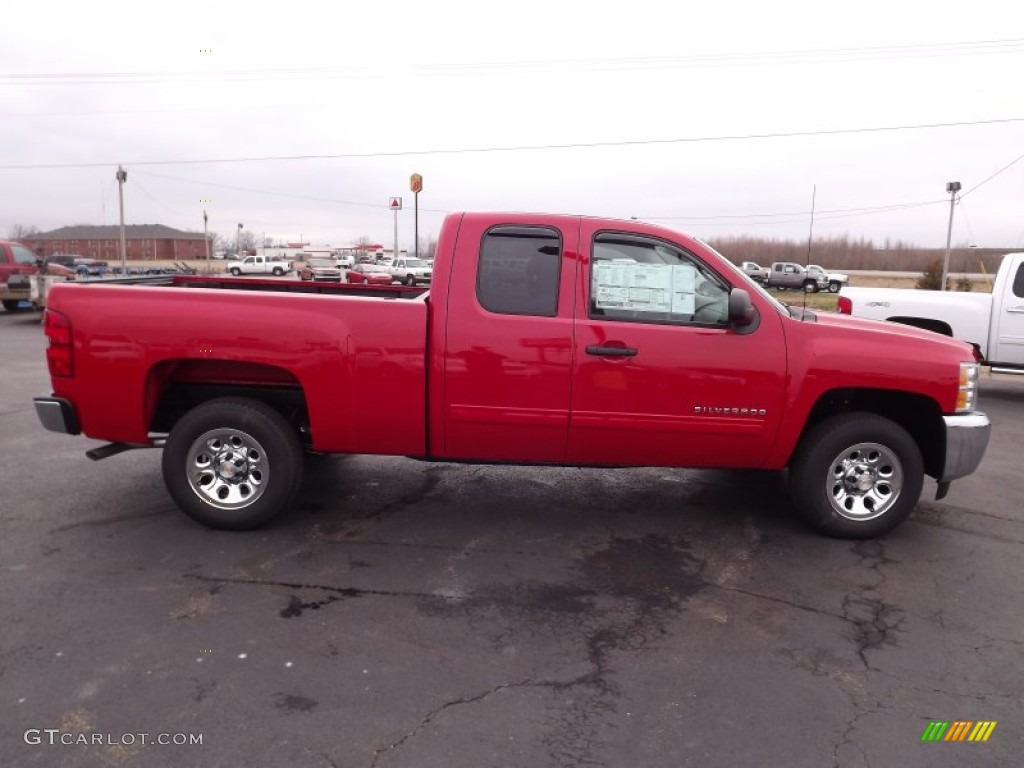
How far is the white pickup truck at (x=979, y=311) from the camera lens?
10.2 metres

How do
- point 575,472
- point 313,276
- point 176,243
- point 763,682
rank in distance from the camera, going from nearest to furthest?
1. point 763,682
2. point 575,472
3. point 313,276
4. point 176,243

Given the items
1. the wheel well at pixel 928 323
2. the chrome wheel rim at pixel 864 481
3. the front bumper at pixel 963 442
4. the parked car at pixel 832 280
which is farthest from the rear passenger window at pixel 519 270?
the parked car at pixel 832 280

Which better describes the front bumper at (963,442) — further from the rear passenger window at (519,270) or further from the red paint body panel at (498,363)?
the rear passenger window at (519,270)

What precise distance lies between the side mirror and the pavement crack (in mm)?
2435

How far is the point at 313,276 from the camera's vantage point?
35781 millimetres

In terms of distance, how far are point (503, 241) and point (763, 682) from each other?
A: 9.46 ft

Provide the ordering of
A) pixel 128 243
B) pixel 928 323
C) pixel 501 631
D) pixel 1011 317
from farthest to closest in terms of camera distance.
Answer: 1. pixel 128 243
2. pixel 928 323
3. pixel 1011 317
4. pixel 501 631

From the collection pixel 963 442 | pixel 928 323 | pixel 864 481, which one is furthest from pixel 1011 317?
pixel 864 481

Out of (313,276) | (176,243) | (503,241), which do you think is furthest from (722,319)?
(176,243)

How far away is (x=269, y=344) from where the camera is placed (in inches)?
183

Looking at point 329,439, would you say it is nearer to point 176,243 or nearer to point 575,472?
point 575,472

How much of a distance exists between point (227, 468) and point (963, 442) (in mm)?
4662

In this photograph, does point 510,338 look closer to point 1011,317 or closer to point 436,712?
point 436,712

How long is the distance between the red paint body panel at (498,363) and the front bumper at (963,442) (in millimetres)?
191
